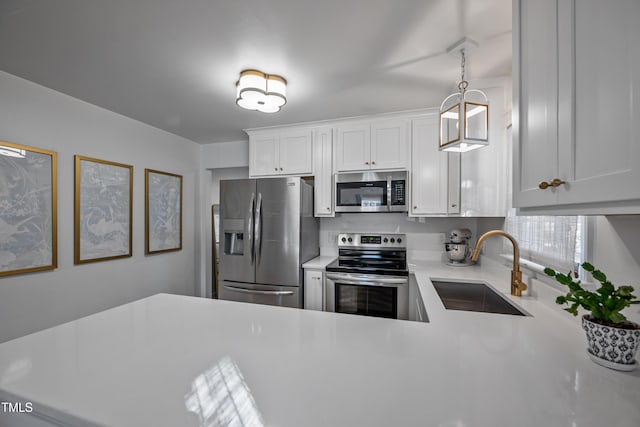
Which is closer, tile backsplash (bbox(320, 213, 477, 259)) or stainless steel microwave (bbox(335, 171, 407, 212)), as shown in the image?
stainless steel microwave (bbox(335, 171, 407, 212))

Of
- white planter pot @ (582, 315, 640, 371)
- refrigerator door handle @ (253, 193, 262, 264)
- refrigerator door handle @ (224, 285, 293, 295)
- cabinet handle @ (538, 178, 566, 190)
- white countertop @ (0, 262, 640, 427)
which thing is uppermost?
cabinet handle @ (538, 178, 566, 190)

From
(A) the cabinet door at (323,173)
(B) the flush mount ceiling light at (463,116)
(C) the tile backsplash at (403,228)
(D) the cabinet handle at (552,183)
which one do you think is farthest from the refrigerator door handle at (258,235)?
(D) the cabinet handle at (552,183)

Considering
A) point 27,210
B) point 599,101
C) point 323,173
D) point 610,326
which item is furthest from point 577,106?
point 27,210

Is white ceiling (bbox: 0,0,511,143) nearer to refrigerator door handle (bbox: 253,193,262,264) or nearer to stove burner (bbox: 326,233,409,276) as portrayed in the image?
refrigerator door handle (bbox: 253,193,262,264)

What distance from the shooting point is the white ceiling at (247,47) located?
1344mm

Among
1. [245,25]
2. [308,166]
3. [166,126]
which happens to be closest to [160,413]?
[245,25]

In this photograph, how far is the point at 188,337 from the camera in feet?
3.17

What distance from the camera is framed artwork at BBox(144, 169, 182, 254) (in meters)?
2.99

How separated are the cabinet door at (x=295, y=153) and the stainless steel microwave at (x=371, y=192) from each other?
1.32 feet

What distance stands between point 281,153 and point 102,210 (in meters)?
→ 1.81

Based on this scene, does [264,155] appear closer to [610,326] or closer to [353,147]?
[353,147]

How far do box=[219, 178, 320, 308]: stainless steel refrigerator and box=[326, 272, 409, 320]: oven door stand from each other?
34 centimetres

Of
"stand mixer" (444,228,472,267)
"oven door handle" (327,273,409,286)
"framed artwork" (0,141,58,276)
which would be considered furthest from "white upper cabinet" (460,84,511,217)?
"framed artwork" (0,141,58,276)

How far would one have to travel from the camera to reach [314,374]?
73 centimetres
